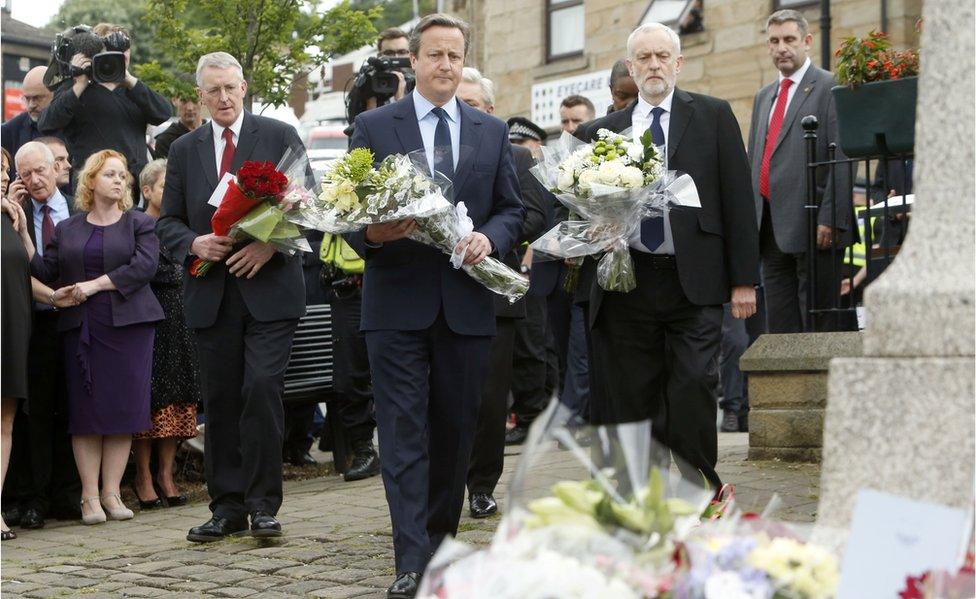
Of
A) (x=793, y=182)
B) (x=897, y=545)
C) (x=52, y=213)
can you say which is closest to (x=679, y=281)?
(x=793, y=182)

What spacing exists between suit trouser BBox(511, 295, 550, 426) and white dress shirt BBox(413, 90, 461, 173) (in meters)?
4.50

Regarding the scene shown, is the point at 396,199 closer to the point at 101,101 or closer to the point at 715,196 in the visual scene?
the point at 715,196

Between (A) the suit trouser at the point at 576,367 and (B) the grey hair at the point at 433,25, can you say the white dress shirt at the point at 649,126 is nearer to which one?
(B) the grey hair at the point at 433,25

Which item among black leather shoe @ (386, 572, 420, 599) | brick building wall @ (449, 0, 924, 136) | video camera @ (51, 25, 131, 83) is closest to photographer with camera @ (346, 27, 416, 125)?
video camera @ (51, 25, 131, 83)

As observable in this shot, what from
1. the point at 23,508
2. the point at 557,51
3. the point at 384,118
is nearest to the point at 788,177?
the point at 384,118

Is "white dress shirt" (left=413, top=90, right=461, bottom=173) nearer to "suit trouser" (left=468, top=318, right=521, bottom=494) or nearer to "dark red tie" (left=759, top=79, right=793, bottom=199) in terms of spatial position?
"suit trouser" (left=468, top=318, right=521, bottom=494)

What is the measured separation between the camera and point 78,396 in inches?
382

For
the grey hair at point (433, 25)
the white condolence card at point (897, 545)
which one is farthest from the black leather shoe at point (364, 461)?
the white condolence card at point (897, 545)

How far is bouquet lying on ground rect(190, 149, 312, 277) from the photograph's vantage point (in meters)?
7.77

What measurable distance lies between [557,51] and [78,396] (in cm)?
1769

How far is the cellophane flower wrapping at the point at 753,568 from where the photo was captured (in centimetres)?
294

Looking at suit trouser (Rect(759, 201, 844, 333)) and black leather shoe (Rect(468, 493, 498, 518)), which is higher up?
suit trouser (Rect(759, 201, 844, 333))

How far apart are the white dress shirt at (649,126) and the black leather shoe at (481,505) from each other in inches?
72.3

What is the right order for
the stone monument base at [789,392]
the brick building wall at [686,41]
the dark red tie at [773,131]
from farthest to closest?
1. the brick building wall at [686,41]
2. the dark red tie at [773,131]
3. the stone monument base at [789,392]
